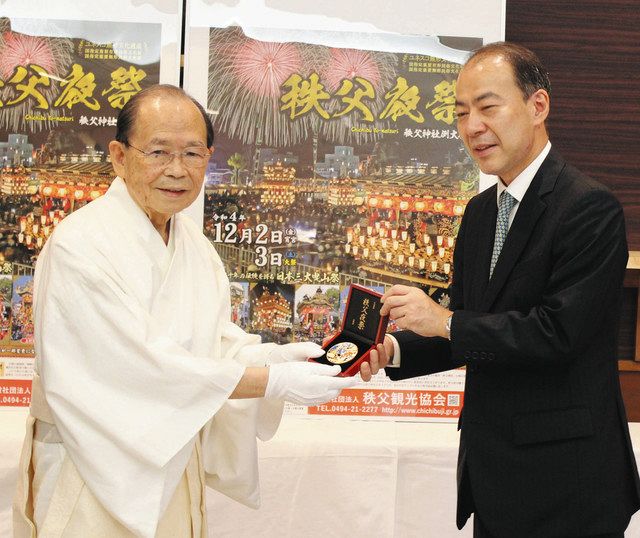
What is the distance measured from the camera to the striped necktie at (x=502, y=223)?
2.21m

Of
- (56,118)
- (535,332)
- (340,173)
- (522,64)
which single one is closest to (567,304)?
(535,332)

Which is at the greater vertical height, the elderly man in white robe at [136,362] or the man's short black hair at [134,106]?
the man's short black hair at [134,106]

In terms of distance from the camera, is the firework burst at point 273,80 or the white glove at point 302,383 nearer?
the white glove at point 302,383

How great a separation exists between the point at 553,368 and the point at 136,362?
1031 millimetres

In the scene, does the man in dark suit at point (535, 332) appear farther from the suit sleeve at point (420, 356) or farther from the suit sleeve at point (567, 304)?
the suit sleeve at point (420, 356)

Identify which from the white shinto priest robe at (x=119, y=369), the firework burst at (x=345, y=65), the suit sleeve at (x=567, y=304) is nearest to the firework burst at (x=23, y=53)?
the firework burst at (x=345, y=65)

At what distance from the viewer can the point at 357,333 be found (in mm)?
2486

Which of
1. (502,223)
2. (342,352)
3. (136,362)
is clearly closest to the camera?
(136,362)

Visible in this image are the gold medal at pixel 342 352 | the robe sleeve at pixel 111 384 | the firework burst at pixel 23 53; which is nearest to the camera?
the robe sleeve at pixel 111 384

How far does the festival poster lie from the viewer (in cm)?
330

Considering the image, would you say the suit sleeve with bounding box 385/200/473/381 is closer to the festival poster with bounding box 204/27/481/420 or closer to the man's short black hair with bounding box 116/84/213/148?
the festival poster with bounding box 204/27/481/420

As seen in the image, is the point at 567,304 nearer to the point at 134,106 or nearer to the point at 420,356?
the point at 420,356

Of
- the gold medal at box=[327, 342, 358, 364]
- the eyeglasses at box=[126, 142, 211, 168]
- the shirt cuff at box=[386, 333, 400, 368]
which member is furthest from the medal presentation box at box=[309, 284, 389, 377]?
the eyeglasses at box=[126, 142, 211, 168]

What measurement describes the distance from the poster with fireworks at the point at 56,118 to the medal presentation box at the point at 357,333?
1.35 metres
